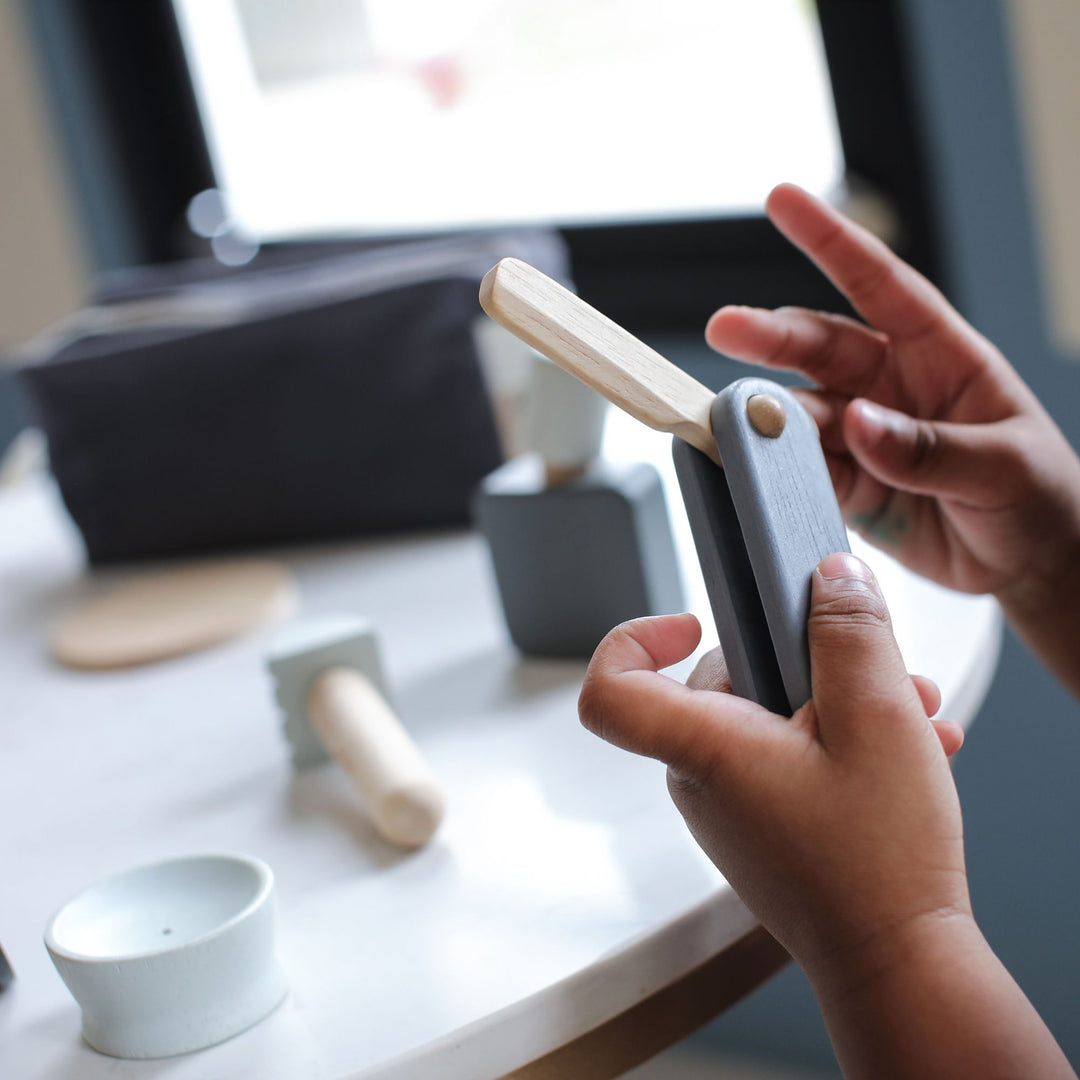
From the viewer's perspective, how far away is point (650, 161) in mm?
1429

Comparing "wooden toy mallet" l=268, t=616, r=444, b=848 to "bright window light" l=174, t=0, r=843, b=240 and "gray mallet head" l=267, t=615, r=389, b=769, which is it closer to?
"gray mallet head" l=267, t=615, r=389, b=769

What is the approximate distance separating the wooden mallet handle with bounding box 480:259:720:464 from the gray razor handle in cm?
1

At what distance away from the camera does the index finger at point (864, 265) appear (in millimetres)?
604

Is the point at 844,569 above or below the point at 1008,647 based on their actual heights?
above

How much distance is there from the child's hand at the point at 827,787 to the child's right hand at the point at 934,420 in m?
0.21

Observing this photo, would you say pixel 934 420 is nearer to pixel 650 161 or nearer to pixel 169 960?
pixel 169 960

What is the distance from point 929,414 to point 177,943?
415 millimetres

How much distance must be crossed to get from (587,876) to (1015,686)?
749 mm

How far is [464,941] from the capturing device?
457mm

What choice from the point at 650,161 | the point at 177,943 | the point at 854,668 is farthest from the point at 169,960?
the point at 650,161

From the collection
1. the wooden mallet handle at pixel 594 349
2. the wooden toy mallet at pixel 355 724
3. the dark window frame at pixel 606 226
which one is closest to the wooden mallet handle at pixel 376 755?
the wooden toy mallet at pixel 355 724

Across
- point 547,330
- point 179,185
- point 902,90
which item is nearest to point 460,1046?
point 547,330

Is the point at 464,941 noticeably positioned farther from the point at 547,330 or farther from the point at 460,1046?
the point at 547,330

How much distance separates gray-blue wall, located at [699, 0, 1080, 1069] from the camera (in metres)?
1.04
